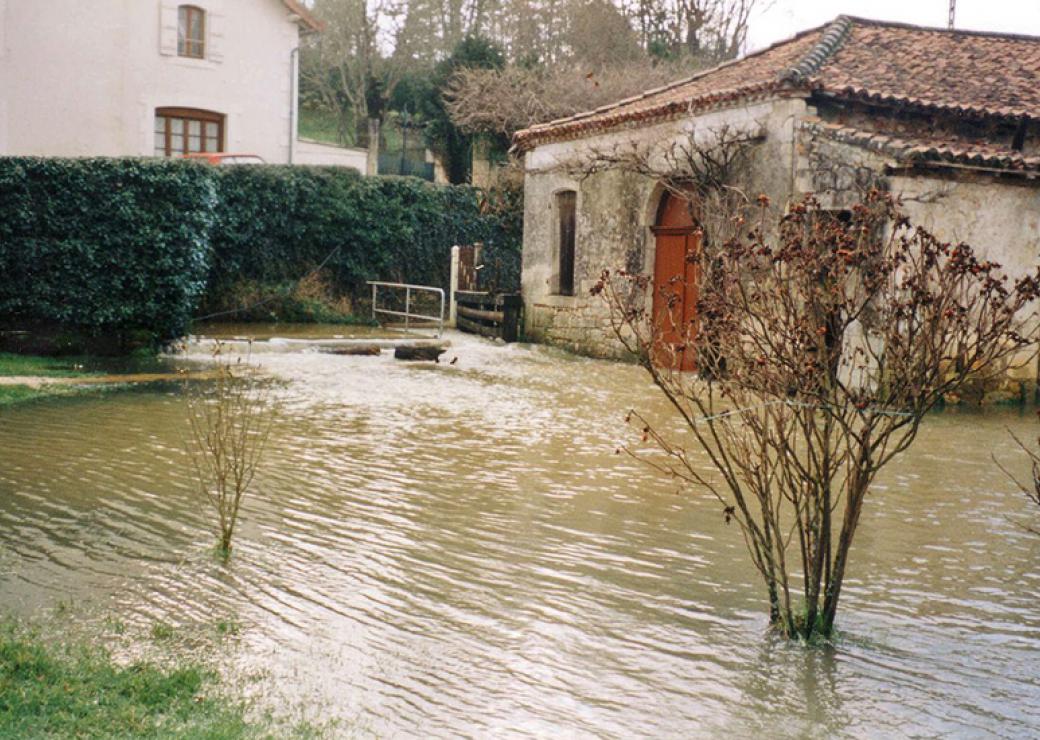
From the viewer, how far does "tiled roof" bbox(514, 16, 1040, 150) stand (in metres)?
14.5

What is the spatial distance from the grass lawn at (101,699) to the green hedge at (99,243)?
1119cm

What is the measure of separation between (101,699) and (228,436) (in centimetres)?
410

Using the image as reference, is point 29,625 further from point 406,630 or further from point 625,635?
point 625,635

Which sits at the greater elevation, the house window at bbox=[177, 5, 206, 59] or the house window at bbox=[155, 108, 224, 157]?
the house window at bbox=[177, 5, 206, 59]

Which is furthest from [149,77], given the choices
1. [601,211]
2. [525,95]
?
[601,211]

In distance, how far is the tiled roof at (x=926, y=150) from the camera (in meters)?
12.9

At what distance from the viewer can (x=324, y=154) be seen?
96.1ft

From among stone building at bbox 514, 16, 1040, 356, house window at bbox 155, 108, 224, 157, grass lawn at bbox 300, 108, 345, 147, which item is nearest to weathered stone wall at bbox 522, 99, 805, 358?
stone building at bbox 514, 16, 1040, 356

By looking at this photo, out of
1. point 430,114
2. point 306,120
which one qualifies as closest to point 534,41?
point 430,114

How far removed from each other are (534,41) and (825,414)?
32.9 metres

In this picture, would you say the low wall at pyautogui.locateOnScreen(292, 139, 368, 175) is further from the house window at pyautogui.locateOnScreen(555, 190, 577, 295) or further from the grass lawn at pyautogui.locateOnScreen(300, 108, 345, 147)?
the grass lawn at pyautogui.locateOnScreen(300, 108, 345, 147)

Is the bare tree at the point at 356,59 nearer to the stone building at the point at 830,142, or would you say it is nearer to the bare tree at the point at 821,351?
the stone building at the point at 830,142

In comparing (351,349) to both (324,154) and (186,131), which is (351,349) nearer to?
(186,131)

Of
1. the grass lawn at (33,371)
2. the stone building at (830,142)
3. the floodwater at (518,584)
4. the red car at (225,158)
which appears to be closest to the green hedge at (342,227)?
the red car at (225,158)
